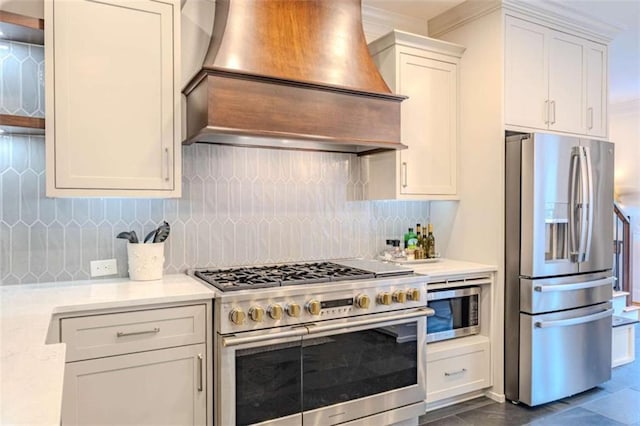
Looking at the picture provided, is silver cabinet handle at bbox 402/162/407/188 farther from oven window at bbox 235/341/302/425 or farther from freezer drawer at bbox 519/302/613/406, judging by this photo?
oven window at bbox 235/341/302/425

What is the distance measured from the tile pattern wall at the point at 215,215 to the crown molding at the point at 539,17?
130 centimetres

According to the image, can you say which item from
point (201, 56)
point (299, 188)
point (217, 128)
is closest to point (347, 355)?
point (299, 188)

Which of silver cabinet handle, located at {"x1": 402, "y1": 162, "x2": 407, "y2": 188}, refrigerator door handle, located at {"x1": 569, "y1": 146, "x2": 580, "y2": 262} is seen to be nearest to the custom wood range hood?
silver cabinet handle, located at {"x1": 402, "y1": 162, "x2": 407, "y2": 188}

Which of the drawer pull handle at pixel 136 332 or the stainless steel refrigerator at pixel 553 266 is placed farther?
the stainless steel refrigerator at pixel 553 266

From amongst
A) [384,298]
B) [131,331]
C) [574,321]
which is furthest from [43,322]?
[574,321]

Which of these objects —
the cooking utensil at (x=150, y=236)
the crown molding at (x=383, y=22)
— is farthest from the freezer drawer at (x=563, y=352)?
the cooking utensil at (x=150, y=236)

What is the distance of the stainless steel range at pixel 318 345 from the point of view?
210 centimetres

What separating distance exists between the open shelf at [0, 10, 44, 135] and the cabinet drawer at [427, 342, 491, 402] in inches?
99.0

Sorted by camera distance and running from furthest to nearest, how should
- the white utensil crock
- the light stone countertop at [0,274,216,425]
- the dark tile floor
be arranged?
the dark tile floor < the white utensil crock < the light stone countertop at [0,274,216,425]

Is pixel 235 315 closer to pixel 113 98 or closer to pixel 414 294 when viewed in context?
pixel 414 294

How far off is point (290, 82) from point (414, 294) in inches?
54.7

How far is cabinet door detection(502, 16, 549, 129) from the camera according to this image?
2.99 meters

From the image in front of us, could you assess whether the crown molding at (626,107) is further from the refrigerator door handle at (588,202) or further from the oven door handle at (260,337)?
the oven door handle at (260,337)

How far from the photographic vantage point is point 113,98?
85.3 inches
